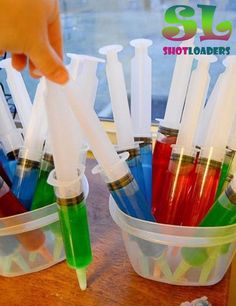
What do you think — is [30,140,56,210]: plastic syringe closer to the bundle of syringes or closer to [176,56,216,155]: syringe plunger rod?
the bundle of syringes

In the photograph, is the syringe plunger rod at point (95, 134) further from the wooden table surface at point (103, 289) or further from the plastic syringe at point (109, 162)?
the wooden table surface at point (103, 289)

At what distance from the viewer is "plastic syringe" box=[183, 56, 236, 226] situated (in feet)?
1.26

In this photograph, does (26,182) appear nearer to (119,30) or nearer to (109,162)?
(109,162)

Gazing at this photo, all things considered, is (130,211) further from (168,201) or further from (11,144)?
(11,144)

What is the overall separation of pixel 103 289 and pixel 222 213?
0.53ft

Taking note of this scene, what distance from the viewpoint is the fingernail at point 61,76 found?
0.91 feet

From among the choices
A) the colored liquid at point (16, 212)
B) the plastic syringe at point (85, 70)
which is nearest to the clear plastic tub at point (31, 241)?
the colored liquid at point (16, 212)

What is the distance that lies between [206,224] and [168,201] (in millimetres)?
50

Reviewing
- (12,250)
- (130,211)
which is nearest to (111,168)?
(130,211)

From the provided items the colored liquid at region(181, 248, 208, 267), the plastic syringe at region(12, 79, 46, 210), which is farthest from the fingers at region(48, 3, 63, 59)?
the colored liquid at region(181, 248, 208, 267)

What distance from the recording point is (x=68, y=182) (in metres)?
0.36

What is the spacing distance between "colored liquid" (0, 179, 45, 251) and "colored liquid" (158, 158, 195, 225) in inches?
5.6

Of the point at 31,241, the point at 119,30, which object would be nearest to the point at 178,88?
the point at 31,241

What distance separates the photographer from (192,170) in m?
0.41
